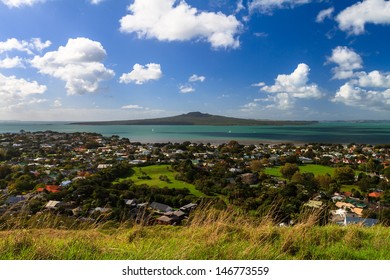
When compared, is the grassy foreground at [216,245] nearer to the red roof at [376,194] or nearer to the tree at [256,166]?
the red roof at [376,194]

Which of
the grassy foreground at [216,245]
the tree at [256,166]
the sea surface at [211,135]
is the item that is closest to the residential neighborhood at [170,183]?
the tree at [256,166]

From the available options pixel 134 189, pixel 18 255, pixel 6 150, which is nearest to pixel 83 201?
pixel 134 189

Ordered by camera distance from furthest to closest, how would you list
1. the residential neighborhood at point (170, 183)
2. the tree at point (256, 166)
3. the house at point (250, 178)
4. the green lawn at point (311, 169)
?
the tree at point (256, 166) < the green lawn at point (311, 169) < the house at point (250, 178) < the residential neighborhood at point (170, 183)

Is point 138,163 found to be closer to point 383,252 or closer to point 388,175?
point 388,175

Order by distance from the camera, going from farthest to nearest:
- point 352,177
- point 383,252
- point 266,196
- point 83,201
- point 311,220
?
point 352,177, point 266,196, point 83,201, point 311,220, point 383,252

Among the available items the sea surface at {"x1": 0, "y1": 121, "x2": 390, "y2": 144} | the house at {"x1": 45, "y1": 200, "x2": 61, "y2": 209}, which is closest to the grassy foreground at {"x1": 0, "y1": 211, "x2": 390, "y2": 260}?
the house at {"x1": 45, "y1": 200, "x2": 61, "y2": 209}
